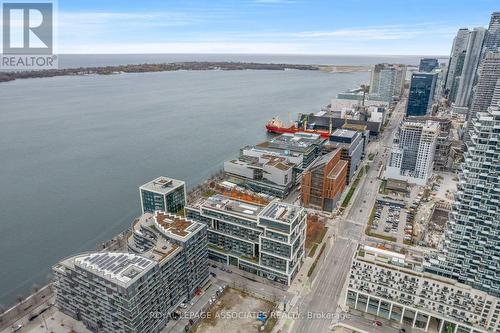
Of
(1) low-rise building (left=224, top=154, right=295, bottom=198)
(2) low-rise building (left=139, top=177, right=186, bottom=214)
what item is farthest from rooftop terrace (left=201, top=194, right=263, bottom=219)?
(1) low-rise building (left=224, top=154, right=295, bottom=198)

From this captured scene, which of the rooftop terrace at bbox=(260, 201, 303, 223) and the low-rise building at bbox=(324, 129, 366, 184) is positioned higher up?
the low-rise building at bbox=(324, 129, 366, 184)

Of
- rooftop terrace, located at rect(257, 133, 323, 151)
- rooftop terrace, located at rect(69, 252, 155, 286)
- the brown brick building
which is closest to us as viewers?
rooftop terrace, located at rect(69, 252, 155, 286)

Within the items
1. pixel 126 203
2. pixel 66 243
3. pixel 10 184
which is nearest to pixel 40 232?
pixel 66 243

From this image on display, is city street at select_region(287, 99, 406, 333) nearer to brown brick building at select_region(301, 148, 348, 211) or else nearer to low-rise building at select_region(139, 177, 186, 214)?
brown brick building at select_region(301, 148, 348, 211)

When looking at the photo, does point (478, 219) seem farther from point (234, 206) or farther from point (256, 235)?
point (234, 206)

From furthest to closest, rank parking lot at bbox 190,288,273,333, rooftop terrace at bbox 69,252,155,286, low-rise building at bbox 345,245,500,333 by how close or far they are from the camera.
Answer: parking lot at bbox 190,288,273,333 < low-rise building at bbox 345,245,500,333 < rooftop terrace at bbox 69,252,155,286

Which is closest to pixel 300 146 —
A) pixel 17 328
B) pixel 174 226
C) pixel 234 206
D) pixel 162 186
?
pixel 234 206

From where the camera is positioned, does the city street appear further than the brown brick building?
No

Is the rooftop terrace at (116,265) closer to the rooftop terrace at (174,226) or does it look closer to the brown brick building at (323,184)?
the rooftop terrace at (174,226)
